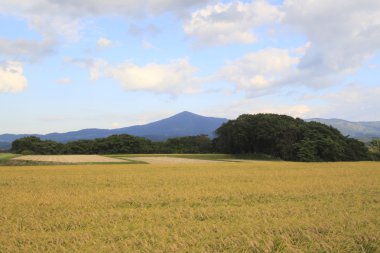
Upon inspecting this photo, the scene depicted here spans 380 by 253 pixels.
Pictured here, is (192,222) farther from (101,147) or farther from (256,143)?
(101,147)

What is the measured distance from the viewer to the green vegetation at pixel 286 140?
63.2 meters

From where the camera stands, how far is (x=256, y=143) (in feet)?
259

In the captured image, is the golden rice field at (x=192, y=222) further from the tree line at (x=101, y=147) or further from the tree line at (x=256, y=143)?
the tree line at (x=101, y=147)

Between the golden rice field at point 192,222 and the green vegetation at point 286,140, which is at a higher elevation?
the green vegetation at point 286,140

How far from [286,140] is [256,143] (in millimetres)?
10973

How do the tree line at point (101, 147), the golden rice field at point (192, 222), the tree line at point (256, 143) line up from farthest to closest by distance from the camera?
1. the tree line at point (101, 147)
2. the tree line at point (256, 143)
3. the golden rice field at point (192, 222)

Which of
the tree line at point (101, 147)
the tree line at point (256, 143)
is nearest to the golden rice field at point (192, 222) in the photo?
the tree line at point (256, 143)

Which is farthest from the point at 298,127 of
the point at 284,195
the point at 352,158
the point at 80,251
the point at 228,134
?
the point at 80,251

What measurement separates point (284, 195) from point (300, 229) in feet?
24.2

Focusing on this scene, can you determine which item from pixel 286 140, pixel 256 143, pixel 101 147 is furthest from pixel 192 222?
pixel 101 147

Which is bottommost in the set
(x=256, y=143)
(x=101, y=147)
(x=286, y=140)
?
(x=101, y=147)

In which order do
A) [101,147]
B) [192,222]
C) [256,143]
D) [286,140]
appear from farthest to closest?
[101,147]
[256,143]
[286,140]
[192,222]

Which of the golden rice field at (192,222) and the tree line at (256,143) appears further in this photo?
the tree line at (256,143)

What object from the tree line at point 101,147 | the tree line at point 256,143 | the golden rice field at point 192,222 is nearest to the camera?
the golden rice field at point 192,222
